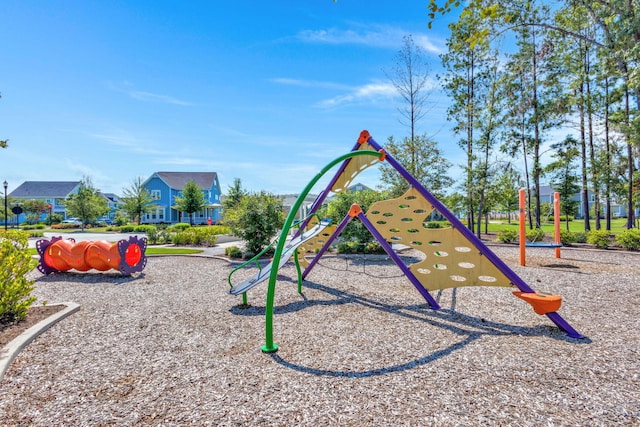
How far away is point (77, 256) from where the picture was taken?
26.4 feet

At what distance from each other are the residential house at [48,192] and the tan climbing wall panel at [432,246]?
62390 millimetres

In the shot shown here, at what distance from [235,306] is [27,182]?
70.3m

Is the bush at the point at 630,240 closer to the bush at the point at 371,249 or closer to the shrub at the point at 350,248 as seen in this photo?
the bush at the point at 371,249

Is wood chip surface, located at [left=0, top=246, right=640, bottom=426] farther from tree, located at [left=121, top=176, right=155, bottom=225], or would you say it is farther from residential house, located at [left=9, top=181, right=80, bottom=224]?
residential house, located at [left=9, top=181, right=80, bottom=224]

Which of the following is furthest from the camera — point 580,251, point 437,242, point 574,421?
point 580,251

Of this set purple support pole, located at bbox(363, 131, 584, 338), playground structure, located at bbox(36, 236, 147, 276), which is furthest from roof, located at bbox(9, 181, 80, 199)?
purple support pole, located at bbox(363, 131, 584, 338)

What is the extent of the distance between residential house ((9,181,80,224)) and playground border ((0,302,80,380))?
59.8m

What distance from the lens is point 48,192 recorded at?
5519cm

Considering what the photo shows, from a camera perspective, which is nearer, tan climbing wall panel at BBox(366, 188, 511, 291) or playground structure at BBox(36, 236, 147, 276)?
tan climbing wall panel at BBox(366, 188, 511, 291)

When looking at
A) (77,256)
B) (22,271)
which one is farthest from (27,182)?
(22,271)

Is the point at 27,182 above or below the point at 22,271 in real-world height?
above

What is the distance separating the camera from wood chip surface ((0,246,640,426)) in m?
2.51

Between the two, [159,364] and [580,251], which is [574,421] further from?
[580,251]

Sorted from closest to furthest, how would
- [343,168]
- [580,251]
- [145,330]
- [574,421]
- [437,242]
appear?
[574,421] → [145,330] → [437,242] → [343,168] → [580,251]
